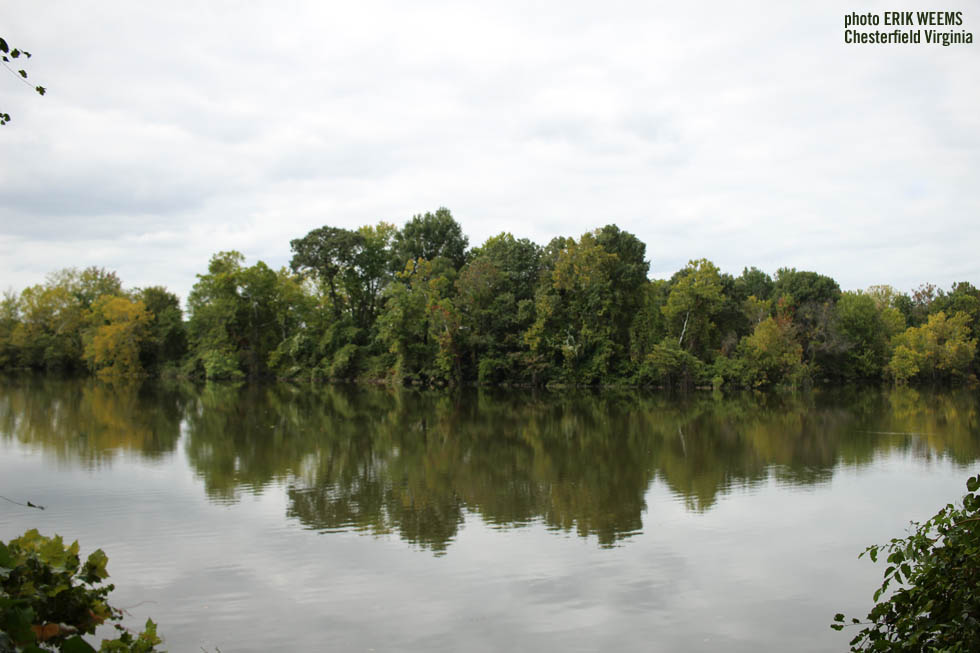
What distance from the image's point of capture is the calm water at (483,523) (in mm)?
6555

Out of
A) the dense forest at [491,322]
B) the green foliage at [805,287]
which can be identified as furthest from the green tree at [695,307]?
the green foliage at [805,287]

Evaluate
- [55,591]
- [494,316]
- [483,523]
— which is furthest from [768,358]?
[55,591]

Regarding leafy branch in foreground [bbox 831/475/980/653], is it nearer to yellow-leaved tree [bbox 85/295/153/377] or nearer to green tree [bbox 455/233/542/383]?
green tree [bbox 455/233/542/383]

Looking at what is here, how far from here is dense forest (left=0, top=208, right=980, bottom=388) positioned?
136 feet

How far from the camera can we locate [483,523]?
32.5 ft

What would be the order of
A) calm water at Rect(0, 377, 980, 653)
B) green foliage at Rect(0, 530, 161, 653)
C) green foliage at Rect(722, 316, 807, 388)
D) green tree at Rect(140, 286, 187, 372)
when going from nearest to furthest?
1. green foliage at Rect(0, 530, 161, 653)
2. calm water at Rect(0, 377, 980, 653)
3. green foliage at Rect(722, 316, 807, 388)
4. green tree at Rect(140, 286, 187, 372)

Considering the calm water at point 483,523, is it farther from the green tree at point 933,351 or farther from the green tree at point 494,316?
the green tree at point 933,351

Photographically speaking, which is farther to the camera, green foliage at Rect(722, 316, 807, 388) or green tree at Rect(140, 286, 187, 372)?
green tree at Rect(140, 286, 187, 372)

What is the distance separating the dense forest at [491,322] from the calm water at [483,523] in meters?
20.3

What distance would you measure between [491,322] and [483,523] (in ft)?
112

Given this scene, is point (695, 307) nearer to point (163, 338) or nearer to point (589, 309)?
point (589, 309)

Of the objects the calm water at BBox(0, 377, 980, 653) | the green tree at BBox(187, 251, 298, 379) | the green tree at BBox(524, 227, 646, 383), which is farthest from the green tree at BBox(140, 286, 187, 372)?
the calm water at BBox(0, 377, 980, 653)

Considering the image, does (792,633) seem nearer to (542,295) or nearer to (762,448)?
(762,448)

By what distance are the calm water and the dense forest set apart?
66.5ft
